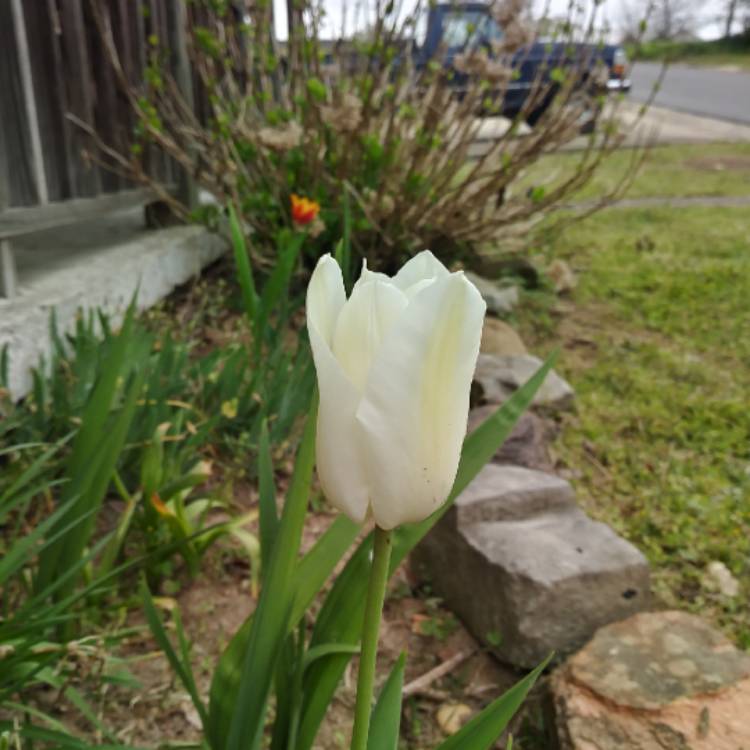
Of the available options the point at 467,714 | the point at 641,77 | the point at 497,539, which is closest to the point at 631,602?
the point at 497,539

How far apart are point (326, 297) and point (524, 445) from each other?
2024mm

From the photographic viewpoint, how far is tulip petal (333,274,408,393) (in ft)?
2.15

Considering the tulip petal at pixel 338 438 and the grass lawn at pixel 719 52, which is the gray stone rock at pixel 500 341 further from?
the grass lawn at pixel 719 52

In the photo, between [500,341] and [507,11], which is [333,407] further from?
[500,341]

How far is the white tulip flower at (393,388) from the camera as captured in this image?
631 mm

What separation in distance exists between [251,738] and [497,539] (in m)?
1.07

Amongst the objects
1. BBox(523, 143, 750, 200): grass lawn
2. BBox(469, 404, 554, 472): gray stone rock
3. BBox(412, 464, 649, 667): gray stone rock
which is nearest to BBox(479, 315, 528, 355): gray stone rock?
BBox(469, 404, 554, 472): gray stone rock

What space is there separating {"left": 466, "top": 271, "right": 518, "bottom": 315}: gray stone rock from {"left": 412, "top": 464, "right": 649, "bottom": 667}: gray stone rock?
6.90ft

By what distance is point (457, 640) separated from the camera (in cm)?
192

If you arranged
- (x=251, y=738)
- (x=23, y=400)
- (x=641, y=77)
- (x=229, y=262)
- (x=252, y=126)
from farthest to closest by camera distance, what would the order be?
(x=641, y=77) → (x=229, y=262) → (x=252, y=126) → (x=23, y=400) → (x=251, y=738)

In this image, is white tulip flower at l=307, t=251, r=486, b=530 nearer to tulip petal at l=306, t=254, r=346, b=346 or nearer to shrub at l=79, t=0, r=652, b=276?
tulip petal at l=306, t=254, r=346, b=346

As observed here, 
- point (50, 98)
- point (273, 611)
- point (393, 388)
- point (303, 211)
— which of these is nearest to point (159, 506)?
point (273, 611)

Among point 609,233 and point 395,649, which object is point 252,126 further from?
point 609,233

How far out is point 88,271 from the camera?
3.11 meters
